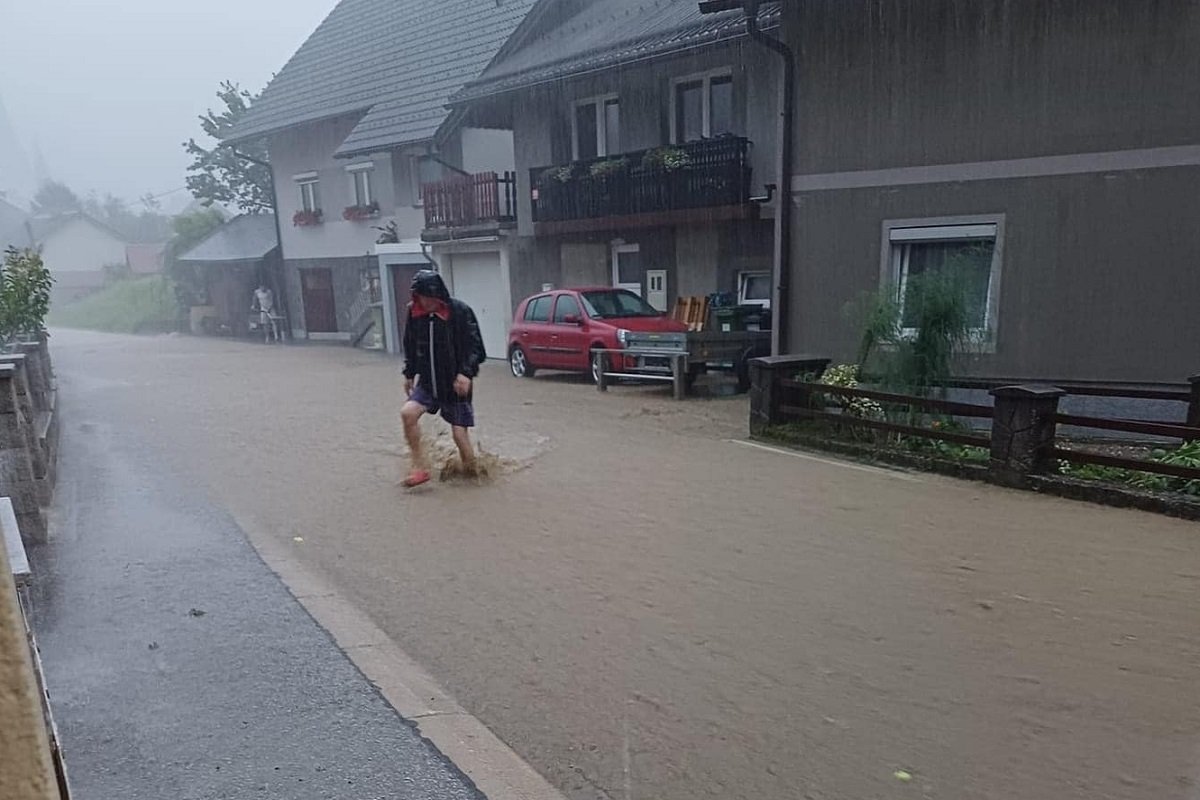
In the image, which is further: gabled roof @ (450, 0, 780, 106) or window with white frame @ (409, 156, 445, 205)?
window with white frame @ (409, 156, 445, 205)

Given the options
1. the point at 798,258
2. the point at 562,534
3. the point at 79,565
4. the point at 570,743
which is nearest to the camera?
the point at 570,743

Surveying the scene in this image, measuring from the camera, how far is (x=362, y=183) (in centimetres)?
2470

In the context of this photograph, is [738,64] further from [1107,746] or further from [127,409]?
[1107,746]

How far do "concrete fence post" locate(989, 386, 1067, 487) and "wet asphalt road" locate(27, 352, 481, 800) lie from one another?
5134 millimetres

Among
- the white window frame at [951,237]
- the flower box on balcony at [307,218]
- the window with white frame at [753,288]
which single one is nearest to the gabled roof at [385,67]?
the flower box on balcony at [307,218]

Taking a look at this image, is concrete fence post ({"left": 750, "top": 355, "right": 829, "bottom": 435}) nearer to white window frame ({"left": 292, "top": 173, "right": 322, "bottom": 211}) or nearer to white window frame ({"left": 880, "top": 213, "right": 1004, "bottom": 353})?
white window frame ({"left": 880, "top": 213, "right": 1004, "bottom": 353})

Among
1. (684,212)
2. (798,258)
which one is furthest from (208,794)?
(684,212)

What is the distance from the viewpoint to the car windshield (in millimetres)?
14617

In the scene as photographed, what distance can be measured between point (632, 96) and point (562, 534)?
12.1 meters

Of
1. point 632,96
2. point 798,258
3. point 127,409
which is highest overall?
point 632,96

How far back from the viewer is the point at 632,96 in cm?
1638

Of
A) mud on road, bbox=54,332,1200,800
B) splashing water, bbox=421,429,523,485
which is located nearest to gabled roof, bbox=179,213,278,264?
mud on road, bbox=54,332,1200,800

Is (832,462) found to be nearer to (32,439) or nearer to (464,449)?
(464,449)

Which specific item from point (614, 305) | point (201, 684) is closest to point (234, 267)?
point (614, 305)
